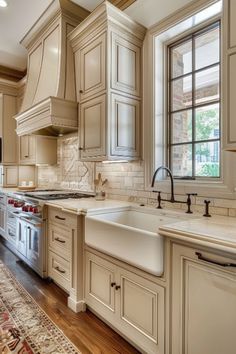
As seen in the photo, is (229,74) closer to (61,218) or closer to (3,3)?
(61,218)

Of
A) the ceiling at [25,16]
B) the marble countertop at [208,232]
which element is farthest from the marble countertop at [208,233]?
the ceiling at [25,16]

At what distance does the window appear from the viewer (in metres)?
2.08

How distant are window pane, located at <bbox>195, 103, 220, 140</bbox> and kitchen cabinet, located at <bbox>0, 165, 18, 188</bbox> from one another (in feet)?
12.2

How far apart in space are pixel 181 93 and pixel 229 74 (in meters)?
0.98

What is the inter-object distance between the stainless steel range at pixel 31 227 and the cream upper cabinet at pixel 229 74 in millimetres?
1903

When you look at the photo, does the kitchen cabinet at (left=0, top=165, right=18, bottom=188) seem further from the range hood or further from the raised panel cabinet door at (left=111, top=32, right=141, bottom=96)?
the raised panel cabinet door at (left=111, top=32, right=141, bottom=96)

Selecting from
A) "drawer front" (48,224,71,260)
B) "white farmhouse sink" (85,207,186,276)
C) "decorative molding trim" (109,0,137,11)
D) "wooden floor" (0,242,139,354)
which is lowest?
"wooden floor" (0,242,139,354)

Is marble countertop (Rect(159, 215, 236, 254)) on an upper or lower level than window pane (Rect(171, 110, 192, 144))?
lower

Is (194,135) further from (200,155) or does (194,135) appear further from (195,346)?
(195,346)

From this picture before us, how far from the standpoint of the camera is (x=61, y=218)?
2324mm

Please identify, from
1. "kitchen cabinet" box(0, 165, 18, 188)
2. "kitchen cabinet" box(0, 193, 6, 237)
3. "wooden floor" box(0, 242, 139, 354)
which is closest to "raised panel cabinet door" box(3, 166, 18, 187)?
"kitchen cabinet" box(0, 165, 18, 188)

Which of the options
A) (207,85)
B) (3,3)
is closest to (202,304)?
(207,85)

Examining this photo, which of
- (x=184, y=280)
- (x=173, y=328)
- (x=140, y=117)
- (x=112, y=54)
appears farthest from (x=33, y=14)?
(x=173, y=328)

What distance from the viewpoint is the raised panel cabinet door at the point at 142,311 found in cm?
143
